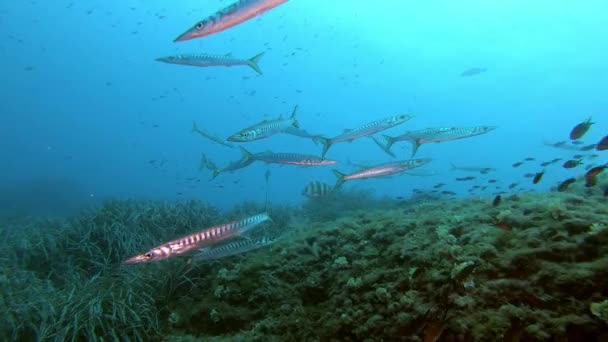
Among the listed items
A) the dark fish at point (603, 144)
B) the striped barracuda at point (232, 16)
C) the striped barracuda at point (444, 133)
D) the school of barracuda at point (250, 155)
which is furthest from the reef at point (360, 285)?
the striped barracuda at point (232, 16)

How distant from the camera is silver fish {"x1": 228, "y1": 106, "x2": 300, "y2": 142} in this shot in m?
7.79

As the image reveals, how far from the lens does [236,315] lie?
5.19 metres

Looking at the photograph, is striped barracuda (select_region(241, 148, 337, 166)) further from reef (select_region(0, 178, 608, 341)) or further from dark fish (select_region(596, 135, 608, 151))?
dark fish (select_region(596, 135, 608, 151))

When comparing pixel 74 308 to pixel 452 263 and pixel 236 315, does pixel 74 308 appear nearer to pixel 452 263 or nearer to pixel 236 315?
pixel 236 315

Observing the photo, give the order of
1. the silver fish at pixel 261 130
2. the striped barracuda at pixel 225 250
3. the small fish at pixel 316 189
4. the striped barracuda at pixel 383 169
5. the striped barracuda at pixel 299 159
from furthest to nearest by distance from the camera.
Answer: the small fish at pixel 316 189, the striped barracuda at pixel 299 159, the silver fish at pixel 261 130, the striped barracuda at pixel 383 169, the striped barracuda at pixel 225 250

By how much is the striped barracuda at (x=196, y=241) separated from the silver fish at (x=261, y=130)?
2317 millimetres

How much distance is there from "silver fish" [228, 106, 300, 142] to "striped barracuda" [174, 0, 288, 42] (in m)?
4.37

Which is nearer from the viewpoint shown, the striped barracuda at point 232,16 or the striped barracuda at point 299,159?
the striped barracuda at point 232,16

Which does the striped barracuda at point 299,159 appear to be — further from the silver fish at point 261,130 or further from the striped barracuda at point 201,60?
the striped barracuda at point 201,60

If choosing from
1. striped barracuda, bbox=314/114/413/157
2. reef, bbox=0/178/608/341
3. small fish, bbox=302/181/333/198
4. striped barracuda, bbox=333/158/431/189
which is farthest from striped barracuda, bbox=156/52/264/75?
reef, bbox=0/178/608/341

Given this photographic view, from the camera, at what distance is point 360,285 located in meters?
4.39

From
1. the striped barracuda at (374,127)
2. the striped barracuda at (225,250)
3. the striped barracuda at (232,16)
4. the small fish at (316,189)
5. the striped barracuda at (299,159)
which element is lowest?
the striped barracuda at (225,250)

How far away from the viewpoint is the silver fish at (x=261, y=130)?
25.6 feet

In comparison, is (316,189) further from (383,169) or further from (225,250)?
(225,250)
